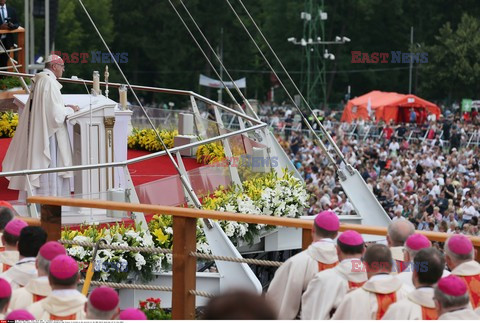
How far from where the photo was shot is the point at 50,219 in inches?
376

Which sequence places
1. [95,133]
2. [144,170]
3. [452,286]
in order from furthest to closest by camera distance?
[144,170] → [95,133] → [452,286]

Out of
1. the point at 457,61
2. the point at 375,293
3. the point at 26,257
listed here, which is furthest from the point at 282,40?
the point at 375,293

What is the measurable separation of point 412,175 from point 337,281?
78.5 ft

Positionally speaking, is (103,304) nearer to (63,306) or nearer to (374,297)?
(63,306)

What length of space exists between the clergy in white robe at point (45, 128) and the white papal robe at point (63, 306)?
7.37m

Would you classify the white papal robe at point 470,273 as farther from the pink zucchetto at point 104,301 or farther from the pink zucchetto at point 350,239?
the pink zucchetto at point 104,301

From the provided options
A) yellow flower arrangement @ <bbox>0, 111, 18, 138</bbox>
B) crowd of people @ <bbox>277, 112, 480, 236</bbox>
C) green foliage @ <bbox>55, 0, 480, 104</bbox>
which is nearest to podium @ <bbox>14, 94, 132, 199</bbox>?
yellow flower arrangement @ <bbox>0, 111, 18, 138</bbox>

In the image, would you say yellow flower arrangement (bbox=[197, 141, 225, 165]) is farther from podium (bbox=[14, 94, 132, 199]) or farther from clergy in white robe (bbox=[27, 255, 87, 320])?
clergy in white robe (bbox=[27, 255, 87, 320])

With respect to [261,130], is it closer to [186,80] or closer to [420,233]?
Answer: [420,233]

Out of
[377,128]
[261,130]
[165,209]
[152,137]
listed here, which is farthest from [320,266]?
[377,128]

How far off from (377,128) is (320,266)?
40963 mm

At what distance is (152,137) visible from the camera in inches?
760

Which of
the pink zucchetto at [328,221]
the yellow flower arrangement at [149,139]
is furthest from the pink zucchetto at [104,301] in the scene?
the yellow flower arrangement at [149,139]

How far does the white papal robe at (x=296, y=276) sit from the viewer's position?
322 inches
